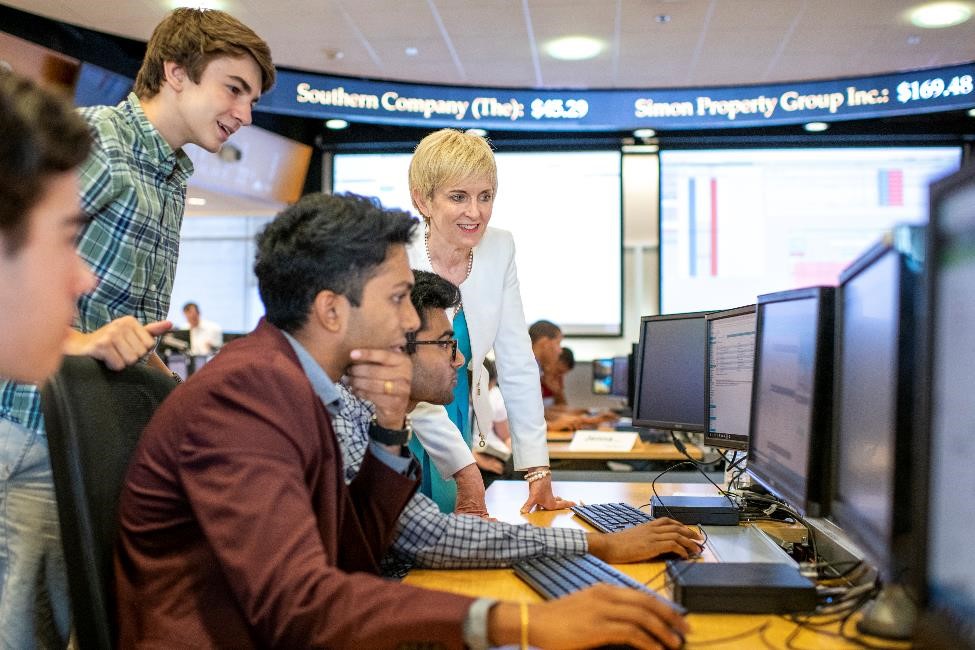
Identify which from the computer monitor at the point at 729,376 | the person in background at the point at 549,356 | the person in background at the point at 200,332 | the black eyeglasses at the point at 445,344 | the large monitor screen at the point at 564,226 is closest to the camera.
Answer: the black eyeglasses at the point at 445,344

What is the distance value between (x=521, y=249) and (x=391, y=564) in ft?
17.7

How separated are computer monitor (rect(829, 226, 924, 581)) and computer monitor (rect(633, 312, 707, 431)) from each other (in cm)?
107

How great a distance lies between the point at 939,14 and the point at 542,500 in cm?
461

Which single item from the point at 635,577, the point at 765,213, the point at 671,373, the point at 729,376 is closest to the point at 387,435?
the point at 635,577

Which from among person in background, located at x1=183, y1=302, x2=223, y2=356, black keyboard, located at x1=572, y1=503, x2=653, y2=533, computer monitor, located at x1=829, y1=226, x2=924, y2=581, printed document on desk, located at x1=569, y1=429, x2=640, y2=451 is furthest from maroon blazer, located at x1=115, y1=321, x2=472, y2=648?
person in background, located at x1=183, y1=302, x2=223, y2=356

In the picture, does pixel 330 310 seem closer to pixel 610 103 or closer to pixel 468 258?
pixel 468 258

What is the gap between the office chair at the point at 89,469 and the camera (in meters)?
1.17

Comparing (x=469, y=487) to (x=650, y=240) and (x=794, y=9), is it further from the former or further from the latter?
(x=650, y=240)

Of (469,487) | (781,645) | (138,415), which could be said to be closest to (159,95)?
(138,415)

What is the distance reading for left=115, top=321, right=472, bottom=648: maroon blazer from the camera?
3.28 ft

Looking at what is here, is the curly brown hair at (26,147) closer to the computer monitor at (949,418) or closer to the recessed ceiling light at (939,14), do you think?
the computer monitor at (949,418)

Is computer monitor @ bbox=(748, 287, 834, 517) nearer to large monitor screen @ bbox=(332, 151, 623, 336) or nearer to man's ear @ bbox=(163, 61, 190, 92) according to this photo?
man's ear @ bbox=(163, 61, 190, 92)

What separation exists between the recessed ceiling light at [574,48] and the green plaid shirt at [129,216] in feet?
14.0

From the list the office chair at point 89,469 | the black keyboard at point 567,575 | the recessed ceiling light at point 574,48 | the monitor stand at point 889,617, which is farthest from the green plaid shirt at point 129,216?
the recessed ceiling light at point 574,48
